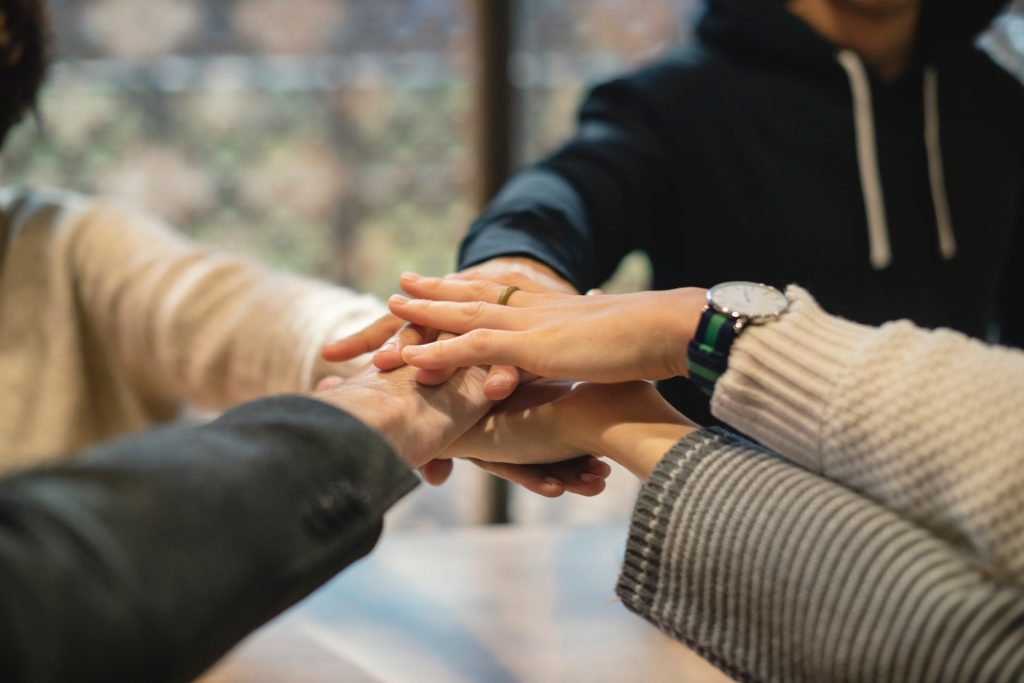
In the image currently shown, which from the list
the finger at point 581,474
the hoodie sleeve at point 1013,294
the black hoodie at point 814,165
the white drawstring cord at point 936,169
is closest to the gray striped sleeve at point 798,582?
the finger at point 581,474

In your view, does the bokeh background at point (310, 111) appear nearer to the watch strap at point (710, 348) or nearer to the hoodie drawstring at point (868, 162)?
the hoodie drawstring at point (868, 162)

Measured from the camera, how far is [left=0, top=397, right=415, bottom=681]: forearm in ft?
1.23

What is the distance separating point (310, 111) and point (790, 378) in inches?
52.1

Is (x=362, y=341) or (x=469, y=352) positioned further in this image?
(x=362, y=341)

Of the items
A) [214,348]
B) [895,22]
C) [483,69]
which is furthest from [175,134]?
[895,22]

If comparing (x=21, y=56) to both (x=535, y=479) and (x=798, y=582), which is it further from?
(x=798, y=582)

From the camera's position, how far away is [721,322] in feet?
1.95

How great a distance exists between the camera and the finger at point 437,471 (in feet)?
2.49

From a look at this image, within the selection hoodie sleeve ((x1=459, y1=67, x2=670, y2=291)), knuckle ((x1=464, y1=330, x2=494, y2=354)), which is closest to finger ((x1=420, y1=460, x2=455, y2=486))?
knuckle ((x1=464, y1=330, x2=494, y2=354))

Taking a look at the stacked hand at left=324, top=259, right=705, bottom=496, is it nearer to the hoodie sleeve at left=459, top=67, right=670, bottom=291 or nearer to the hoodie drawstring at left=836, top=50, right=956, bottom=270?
the hoodie sleeve at left=459, top=67, right=670, bottom=291

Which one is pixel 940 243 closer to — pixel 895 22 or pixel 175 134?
pixel 895 22

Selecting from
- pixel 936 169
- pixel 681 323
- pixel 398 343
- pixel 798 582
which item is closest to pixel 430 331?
pixel 398 343

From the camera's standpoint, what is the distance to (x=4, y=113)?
96 centimetres

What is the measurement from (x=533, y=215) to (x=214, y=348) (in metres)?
0.36
